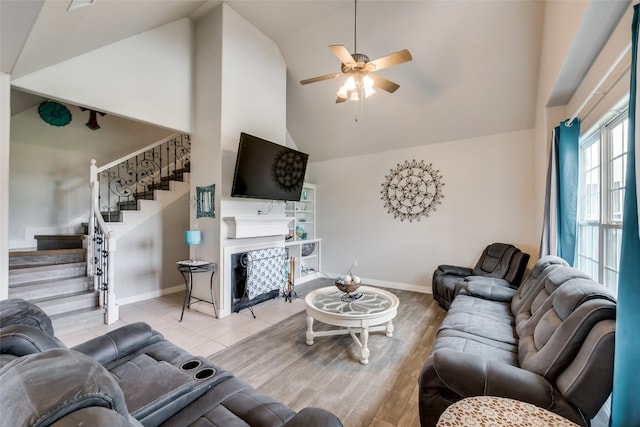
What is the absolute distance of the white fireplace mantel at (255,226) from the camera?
3597 millimetres

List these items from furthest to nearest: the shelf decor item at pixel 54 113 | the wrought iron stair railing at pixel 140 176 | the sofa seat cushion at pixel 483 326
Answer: the wrought iron stair railing at pixel 140 176
the shelf decor item at pixel 54 113
the sofa seat cushion at pixel 483 326

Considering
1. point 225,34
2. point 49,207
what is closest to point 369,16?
point 225,34

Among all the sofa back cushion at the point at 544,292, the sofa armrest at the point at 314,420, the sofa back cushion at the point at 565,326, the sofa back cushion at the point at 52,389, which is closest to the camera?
the sofa back cushion at the point at 52,389

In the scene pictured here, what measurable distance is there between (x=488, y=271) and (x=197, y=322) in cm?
401

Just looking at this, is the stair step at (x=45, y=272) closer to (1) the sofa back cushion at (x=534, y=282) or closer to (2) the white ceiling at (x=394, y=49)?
(2) the white ceiling at (x=394, y=49)

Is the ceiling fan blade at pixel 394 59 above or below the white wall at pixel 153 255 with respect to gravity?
above

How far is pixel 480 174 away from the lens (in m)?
4.27

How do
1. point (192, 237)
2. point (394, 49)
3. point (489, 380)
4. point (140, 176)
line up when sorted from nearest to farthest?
point (489, 380) < point (192, 237) < point (394, 49) < point (140, 176)

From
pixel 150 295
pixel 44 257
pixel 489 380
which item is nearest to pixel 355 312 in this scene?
pixel 489 380

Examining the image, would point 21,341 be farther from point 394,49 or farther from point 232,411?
point 394,49

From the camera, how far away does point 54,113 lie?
4277mm

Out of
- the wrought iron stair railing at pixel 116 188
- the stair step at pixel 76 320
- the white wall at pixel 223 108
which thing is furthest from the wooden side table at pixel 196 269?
the stair step at pixel 76 320

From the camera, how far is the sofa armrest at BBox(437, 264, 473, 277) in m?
4.05

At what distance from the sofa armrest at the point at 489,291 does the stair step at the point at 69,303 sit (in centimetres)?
445
